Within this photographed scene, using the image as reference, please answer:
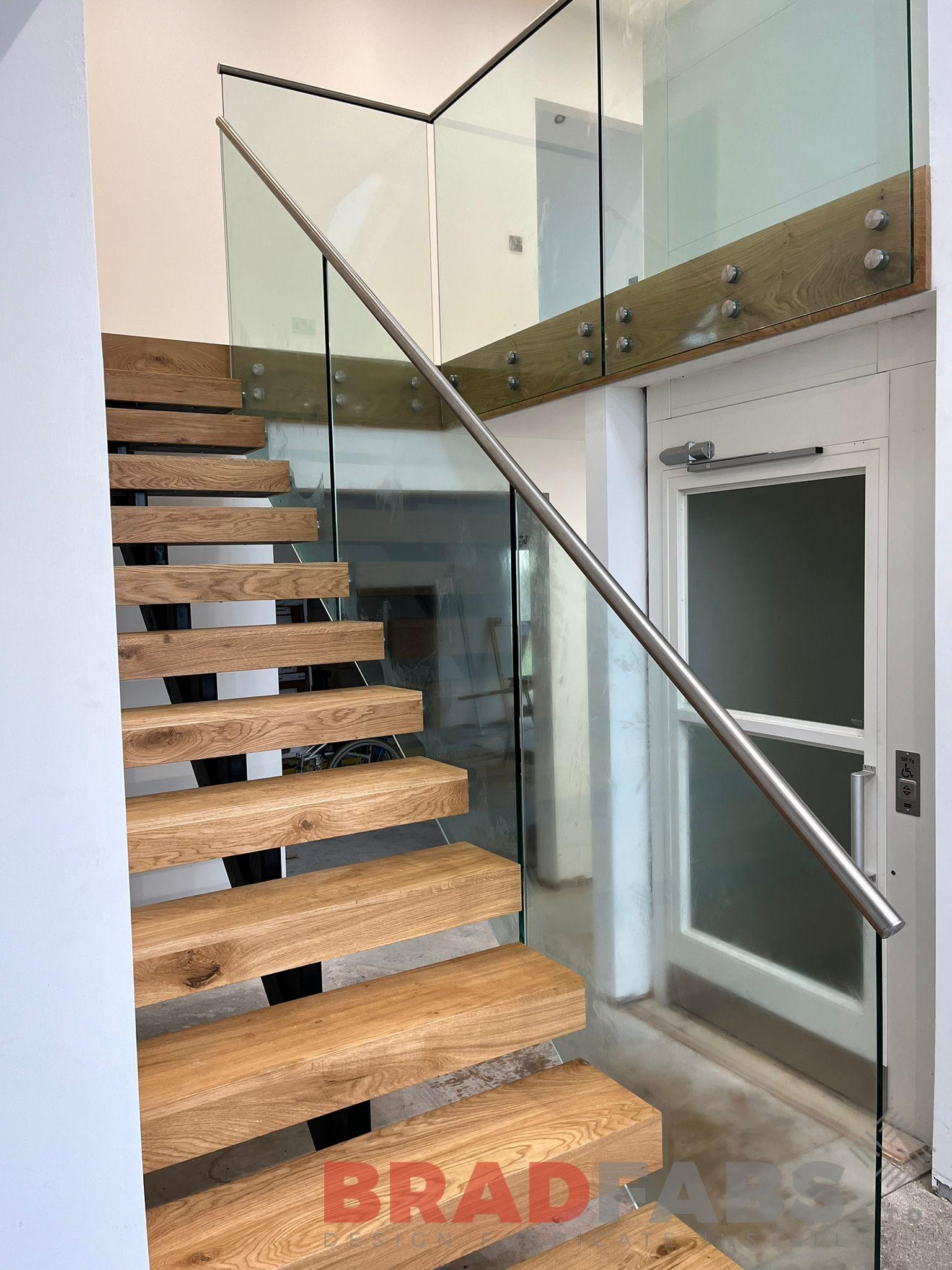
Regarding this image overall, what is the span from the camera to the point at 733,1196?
4.95 feet

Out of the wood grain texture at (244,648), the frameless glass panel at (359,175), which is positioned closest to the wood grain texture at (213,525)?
the wood grain texture at (244,648)

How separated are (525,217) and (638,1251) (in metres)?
2.98

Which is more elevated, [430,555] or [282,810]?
[430,555]

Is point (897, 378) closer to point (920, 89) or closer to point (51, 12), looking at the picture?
point (920, 89)

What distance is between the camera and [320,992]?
5.94 feet

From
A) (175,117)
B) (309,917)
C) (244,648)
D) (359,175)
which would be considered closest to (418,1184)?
(309,917)

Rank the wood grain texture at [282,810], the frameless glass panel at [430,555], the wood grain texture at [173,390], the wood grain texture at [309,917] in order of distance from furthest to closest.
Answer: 1. the wood grain texture at [173,390]
2. the frameless glass panel at [430,555]
3. the wood grain texture at [282,810]
4. the wood grain texture at [309,917]

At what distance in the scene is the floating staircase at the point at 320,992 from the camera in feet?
4.42

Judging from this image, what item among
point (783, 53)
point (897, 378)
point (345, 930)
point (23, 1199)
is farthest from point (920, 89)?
point (23, 1199)

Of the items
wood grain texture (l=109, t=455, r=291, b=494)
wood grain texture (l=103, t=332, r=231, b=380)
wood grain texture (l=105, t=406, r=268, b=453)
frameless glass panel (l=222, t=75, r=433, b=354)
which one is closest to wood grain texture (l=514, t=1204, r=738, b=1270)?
wood grain texture (l=109, t=455, r=291, b=494)

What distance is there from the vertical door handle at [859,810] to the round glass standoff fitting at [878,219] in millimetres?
1303

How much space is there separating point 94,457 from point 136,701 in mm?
2740

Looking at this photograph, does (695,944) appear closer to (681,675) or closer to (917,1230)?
(681,675)

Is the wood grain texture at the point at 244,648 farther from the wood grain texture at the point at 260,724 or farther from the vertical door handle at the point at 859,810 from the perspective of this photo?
the vertical door handle at the point at 859,810
